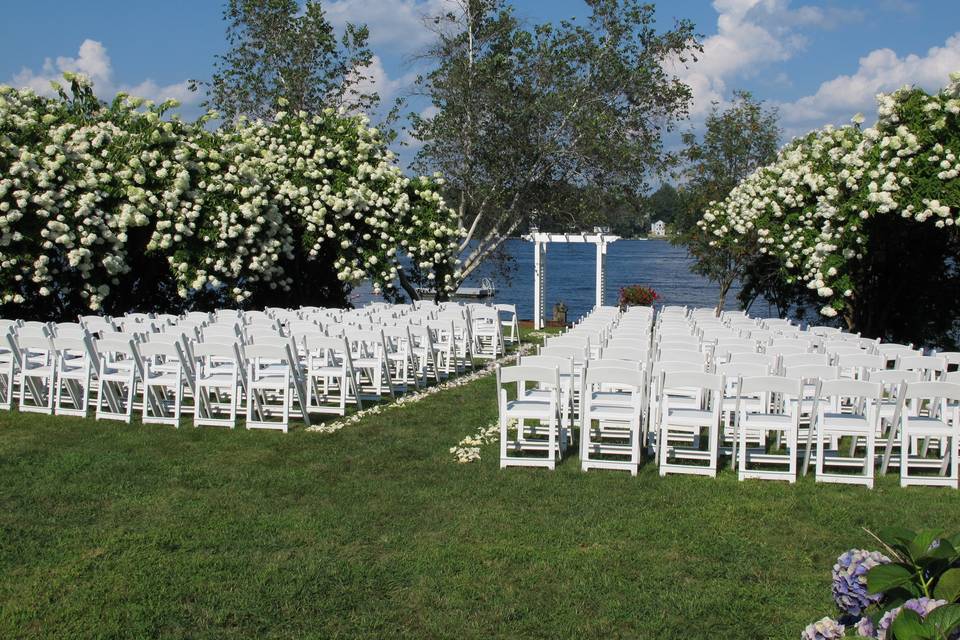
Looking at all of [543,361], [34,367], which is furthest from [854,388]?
[34,367]

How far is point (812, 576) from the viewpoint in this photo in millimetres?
5086

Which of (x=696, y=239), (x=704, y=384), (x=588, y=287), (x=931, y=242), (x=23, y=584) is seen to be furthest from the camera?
(x=588, y=287)

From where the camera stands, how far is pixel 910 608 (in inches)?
74.0

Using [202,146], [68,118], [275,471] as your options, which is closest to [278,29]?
[202,146]

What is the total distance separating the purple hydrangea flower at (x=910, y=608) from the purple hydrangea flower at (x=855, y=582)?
0.16 m

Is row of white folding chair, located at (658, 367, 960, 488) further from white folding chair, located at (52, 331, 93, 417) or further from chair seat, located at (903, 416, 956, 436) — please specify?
white folding chair, located at (52, 331, 93, 417)

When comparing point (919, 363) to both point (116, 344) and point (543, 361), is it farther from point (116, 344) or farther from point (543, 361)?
point (116, 344)

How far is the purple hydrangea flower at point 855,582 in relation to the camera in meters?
2.15

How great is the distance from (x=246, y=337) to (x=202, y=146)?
782 cm

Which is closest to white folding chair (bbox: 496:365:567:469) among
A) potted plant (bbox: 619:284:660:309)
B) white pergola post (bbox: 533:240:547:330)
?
white pergola post (bbox: 533:240:547:330)

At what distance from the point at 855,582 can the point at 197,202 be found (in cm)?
1552

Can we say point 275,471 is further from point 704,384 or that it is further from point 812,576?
point 812,576

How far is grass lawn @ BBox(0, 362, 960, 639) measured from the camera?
454 cm

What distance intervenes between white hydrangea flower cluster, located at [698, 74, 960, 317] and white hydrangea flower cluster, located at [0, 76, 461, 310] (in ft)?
22.0
